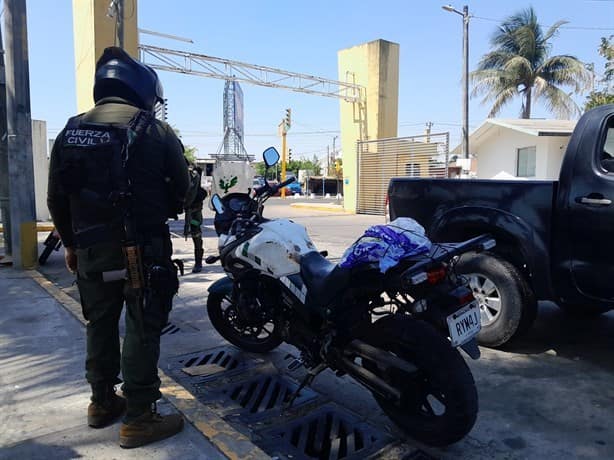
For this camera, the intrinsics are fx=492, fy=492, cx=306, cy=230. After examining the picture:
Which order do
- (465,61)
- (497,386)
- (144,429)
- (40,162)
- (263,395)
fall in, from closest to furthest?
(144,429)
(263,395)
(497,386)
(40,162)
(465,61)

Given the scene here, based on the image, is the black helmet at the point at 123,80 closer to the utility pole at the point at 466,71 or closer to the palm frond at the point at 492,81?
the utility pole at the point at 466,71

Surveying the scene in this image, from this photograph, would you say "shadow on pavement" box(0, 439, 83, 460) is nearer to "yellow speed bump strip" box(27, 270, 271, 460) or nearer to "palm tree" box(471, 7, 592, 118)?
"yellow speed bump strip" box(27, 270, 271, 460)

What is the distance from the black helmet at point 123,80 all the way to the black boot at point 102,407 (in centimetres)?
166

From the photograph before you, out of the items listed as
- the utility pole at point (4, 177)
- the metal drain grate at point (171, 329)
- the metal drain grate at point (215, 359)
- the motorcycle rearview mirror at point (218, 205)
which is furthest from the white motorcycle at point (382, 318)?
the utility pole at point (4, 177)

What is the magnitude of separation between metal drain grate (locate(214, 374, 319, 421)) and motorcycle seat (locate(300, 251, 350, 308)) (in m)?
0.79

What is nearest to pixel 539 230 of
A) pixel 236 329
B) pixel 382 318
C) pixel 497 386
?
pixel 497 386

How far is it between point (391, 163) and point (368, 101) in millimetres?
2812

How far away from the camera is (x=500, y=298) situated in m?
4.04

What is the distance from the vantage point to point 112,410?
290cm

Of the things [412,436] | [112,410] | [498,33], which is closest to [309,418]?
[412,436]

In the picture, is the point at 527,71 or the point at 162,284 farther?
the point at 527,71

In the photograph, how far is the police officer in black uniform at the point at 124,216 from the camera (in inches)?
101

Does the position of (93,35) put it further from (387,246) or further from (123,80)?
(387,246)

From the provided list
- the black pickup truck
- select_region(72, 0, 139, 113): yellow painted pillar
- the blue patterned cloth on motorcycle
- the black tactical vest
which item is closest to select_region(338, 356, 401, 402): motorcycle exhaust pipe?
the blue patterned cloth on motorcycle
